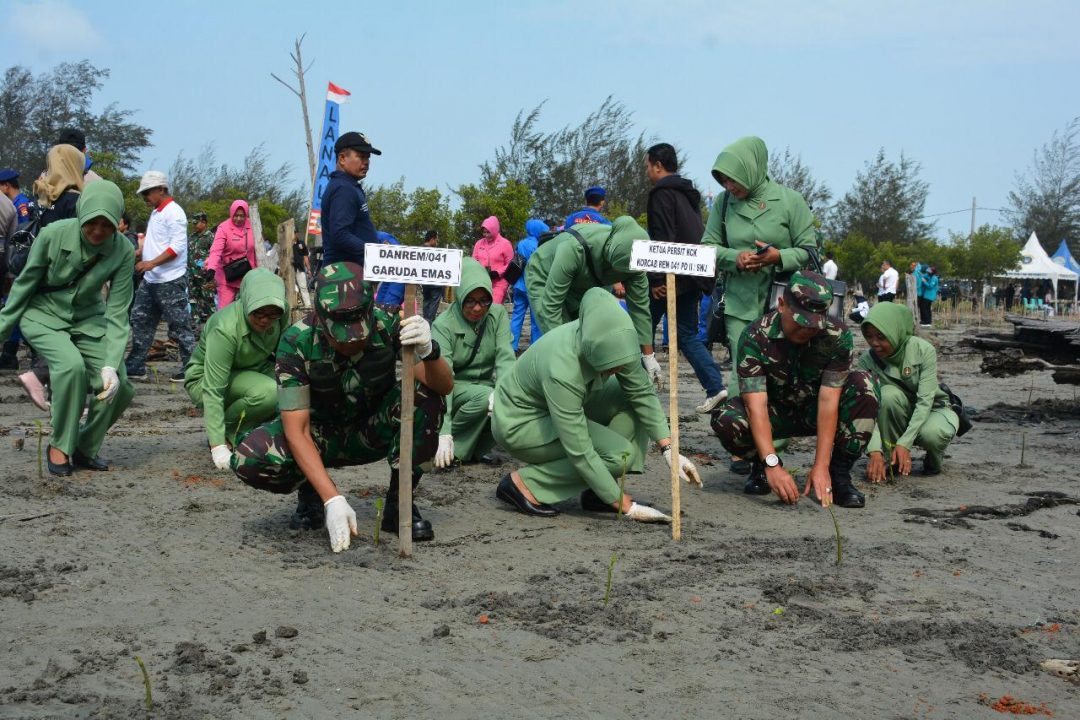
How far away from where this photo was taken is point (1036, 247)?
1785 inches

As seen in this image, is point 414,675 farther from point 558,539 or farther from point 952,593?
point 952,593

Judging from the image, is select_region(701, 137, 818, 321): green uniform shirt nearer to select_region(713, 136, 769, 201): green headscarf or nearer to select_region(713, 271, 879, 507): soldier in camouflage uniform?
select_region(713, 136, 769, 201): green headscarf

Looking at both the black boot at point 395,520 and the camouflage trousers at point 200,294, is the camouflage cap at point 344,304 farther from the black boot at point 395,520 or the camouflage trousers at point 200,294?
the camouflage trousers at point 200,294

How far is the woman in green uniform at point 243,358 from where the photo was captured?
611 centimetres

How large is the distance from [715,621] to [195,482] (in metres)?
3.67

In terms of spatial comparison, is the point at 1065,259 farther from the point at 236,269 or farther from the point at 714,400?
the point at 714,400

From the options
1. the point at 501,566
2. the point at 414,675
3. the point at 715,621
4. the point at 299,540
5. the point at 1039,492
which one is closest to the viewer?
the point at 414,675

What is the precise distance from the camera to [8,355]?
1162 centimetres

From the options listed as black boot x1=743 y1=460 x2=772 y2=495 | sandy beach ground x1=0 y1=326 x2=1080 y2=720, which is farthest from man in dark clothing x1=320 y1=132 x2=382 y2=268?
black boot x1=743 y1=460 x2=772 y2=495

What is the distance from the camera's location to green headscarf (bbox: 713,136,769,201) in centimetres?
657

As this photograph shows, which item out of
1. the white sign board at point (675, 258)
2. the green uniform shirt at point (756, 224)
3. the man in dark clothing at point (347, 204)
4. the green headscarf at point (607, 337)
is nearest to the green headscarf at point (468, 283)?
the man in dark clothing at point (347, 204)

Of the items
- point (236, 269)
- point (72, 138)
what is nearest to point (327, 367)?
point (72, 138)

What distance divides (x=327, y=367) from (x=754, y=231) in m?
3.02

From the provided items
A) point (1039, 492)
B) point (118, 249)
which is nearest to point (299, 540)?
point (118, 249)
